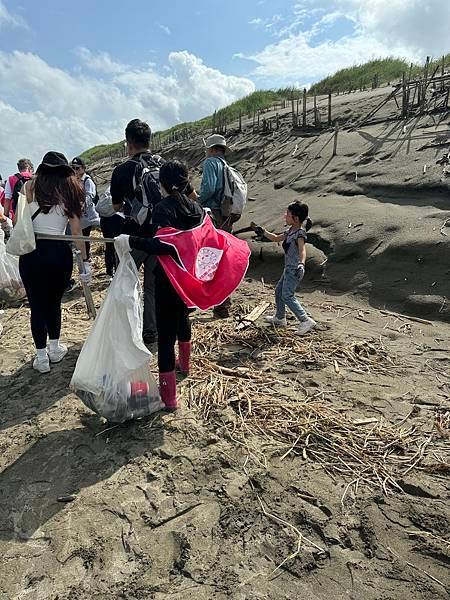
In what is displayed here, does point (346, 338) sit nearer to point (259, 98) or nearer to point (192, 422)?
point (192, 422)

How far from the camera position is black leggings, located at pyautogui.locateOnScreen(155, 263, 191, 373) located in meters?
3.06

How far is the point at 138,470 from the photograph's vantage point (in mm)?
2695

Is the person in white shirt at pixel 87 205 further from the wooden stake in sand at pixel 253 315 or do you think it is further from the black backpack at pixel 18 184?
the wooden stake in sand at pixel 253 315

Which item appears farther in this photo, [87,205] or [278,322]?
[87,205]

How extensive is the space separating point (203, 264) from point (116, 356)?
2.85ft

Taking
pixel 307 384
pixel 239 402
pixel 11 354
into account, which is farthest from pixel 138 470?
pixel 11 354

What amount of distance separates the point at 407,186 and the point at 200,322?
4542 millimetres

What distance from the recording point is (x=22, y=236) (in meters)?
3.35

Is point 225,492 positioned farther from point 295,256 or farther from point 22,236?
point 295,256

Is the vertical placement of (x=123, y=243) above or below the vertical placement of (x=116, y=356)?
above

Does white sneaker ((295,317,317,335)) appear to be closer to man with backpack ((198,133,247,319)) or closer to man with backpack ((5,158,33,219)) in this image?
man with backpack ((198,133,247,319))

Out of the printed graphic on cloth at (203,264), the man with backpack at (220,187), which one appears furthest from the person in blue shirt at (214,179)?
the printed graphic on cloth at (203,264)

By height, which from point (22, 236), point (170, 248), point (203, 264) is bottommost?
point (203, 264)

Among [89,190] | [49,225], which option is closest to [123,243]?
[49,225]
